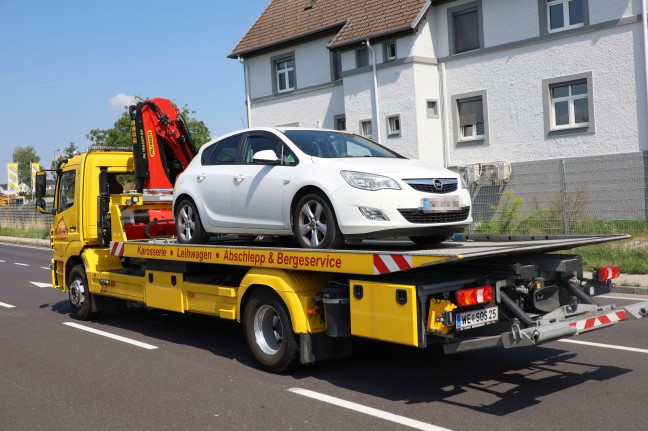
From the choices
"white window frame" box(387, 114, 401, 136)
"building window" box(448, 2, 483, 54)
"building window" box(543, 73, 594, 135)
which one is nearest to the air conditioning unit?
"building window" box(543, 73, 594, 135)

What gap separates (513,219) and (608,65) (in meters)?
7.21

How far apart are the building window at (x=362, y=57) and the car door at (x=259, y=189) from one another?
1715 cm

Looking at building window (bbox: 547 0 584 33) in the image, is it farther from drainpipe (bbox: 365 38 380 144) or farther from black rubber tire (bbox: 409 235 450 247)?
black rubber tire (bbox: 409 235 450 247)

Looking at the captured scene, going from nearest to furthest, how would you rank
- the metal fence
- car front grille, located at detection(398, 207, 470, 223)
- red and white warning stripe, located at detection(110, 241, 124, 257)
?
car front grille, located at detection(398, 207, 470, 223) → red and white warning stripe, located at detection(110, 241, 124, 257) → the metal fence

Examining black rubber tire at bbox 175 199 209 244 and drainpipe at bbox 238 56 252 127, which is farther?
→ drainpipe at bbox 238 56 252 127

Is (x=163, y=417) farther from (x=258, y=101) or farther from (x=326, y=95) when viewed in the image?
(x=258, y=101)

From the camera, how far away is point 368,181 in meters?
7.10

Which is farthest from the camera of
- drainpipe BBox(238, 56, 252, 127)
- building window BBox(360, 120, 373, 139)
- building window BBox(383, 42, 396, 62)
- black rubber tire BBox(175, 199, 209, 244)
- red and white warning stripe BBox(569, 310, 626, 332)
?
drainpipe BBox(238, 56, 252, 127)

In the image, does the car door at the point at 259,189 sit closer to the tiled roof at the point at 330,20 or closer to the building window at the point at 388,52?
the tiled roof at the point at 330,20

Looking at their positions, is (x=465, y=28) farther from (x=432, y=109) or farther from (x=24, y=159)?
(x=24, y=159)

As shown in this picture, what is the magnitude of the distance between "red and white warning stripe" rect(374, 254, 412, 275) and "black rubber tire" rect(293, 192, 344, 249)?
3.81ft

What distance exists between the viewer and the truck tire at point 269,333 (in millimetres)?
7039

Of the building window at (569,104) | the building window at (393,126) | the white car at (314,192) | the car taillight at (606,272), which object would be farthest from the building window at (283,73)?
the car taillight at (606,272)

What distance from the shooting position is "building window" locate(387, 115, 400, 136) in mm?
24484
